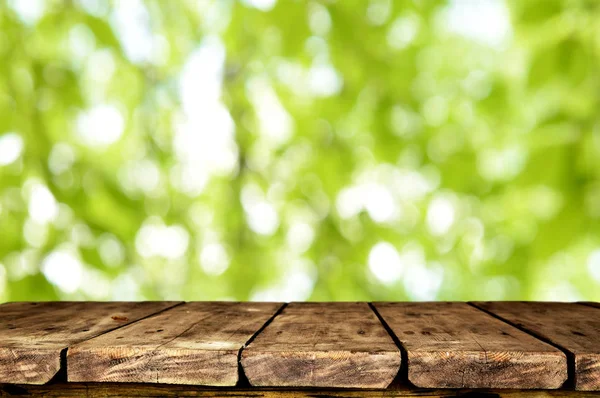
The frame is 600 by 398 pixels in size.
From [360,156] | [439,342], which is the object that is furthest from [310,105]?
[439,342]

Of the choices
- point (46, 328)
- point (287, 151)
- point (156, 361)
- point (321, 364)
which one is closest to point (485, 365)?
point (321, 364)

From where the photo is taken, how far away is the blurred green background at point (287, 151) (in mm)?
1999

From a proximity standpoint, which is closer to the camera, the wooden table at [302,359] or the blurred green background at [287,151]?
the wooden table at [302,359]

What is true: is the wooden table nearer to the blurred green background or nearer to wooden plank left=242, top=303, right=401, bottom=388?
wooden plank left=242, top=303, right=401, bottom=388

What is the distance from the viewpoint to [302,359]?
682 millimetres

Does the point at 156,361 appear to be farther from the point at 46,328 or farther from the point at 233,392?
the point at 46,328

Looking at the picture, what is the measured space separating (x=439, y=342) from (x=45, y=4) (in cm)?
Result: 213

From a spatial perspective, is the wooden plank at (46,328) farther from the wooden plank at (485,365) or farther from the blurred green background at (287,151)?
the blurred green background at (287,151)

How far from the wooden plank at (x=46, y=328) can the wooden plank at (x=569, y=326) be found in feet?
2.11

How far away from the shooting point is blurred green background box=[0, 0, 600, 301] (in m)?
2.00

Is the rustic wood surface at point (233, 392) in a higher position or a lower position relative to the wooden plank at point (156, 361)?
lower

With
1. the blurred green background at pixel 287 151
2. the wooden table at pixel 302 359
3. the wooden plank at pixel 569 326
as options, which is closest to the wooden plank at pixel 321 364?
the wooden table at pixel 302 359

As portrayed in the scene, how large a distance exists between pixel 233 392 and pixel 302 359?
125mm

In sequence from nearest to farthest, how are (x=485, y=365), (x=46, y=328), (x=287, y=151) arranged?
(x=485, y=365)
(x=46, y=328)
(x=287, y=151)
